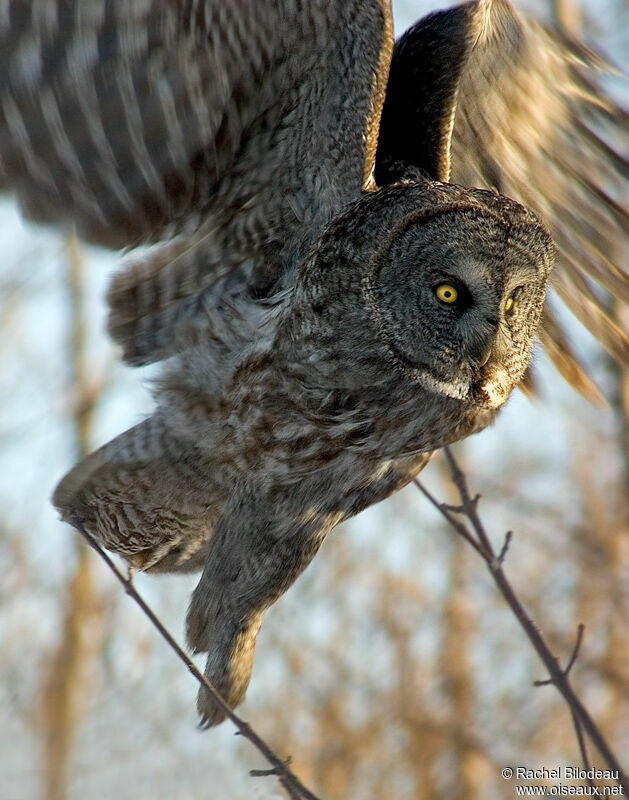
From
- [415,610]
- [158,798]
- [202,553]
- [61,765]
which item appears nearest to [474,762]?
[415,610]

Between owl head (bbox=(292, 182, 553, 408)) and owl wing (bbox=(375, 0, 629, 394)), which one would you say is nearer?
owl head (bbox=(292, 182, 553, 408))

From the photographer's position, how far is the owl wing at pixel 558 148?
2717 mm

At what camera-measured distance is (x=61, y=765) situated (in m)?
9.73

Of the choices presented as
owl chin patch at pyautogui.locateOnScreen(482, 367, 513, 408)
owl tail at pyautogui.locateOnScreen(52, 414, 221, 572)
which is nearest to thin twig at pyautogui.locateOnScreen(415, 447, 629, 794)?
owl chin patch at pyautogui.locateOnScreen(482, 367, 513, 408)

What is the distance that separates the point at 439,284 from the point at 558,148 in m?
0.74

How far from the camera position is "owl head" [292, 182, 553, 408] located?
218 centimetres

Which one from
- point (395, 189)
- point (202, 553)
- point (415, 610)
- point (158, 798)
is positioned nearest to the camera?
point (395, 189)

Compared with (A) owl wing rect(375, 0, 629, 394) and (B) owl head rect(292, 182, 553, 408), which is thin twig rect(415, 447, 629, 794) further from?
(A) owl wing rect(375, 0, 629, 394)

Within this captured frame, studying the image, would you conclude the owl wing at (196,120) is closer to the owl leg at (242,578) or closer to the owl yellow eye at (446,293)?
the owl yellow eye at (446,293)

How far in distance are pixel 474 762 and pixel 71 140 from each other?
7440 millimetres

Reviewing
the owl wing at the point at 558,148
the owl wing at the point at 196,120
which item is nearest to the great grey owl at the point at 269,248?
the owl wing at the point at 196,120

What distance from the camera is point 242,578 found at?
2.35 meters

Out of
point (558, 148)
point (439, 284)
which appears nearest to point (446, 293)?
point (439, 284)

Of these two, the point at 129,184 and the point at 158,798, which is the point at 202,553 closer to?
the point at 129,184
